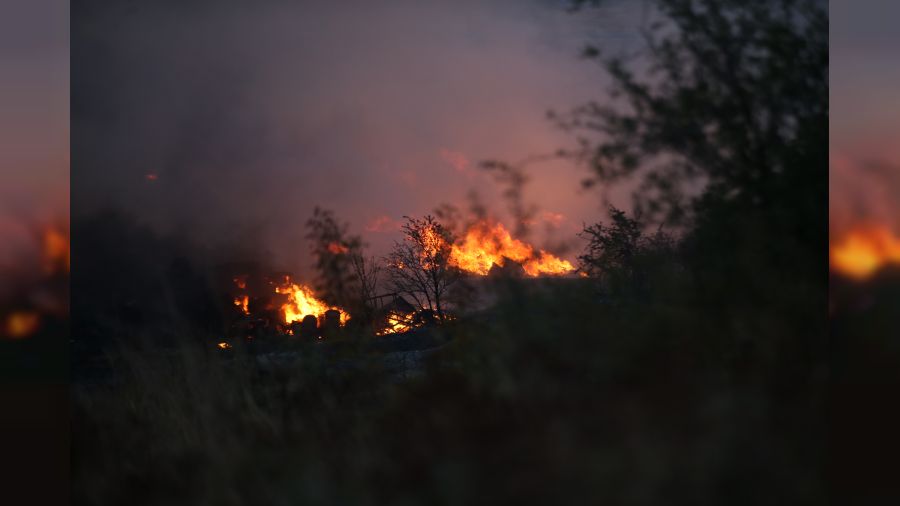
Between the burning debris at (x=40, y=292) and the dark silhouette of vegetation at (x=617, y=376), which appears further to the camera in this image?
the burning debris at (x=40, y=292)

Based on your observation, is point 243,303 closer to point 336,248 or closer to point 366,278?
point 366,278

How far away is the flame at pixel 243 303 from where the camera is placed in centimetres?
912

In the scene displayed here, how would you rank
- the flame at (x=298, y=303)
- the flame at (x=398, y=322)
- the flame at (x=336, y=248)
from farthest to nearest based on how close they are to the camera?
the flame at (x=398, y=322), the flame at (x=298, y=303), the flame at (x=336, y=248)

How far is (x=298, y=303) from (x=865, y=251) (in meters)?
5.78

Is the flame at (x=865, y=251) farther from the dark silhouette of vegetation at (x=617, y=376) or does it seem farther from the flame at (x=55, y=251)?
the flame at (x=55, y=251)

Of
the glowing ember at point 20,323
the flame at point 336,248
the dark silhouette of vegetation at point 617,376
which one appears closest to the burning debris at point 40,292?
the glowing ember at point 20,323

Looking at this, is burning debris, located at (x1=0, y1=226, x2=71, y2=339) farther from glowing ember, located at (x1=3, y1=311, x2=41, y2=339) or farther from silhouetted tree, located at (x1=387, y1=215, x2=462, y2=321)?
silhouetted tree, located at (x1=387, y1=215, x2=462, y2=321)

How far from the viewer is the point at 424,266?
9805 millimetres

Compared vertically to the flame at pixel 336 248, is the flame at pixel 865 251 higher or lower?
lower

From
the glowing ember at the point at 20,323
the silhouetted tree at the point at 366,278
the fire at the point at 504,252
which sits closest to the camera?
the glowing ember at the point at 20,323

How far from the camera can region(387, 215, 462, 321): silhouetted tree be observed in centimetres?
911

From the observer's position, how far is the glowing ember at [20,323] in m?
4.86

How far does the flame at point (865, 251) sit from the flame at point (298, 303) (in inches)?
192

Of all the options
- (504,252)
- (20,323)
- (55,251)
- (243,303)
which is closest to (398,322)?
(243,303)
